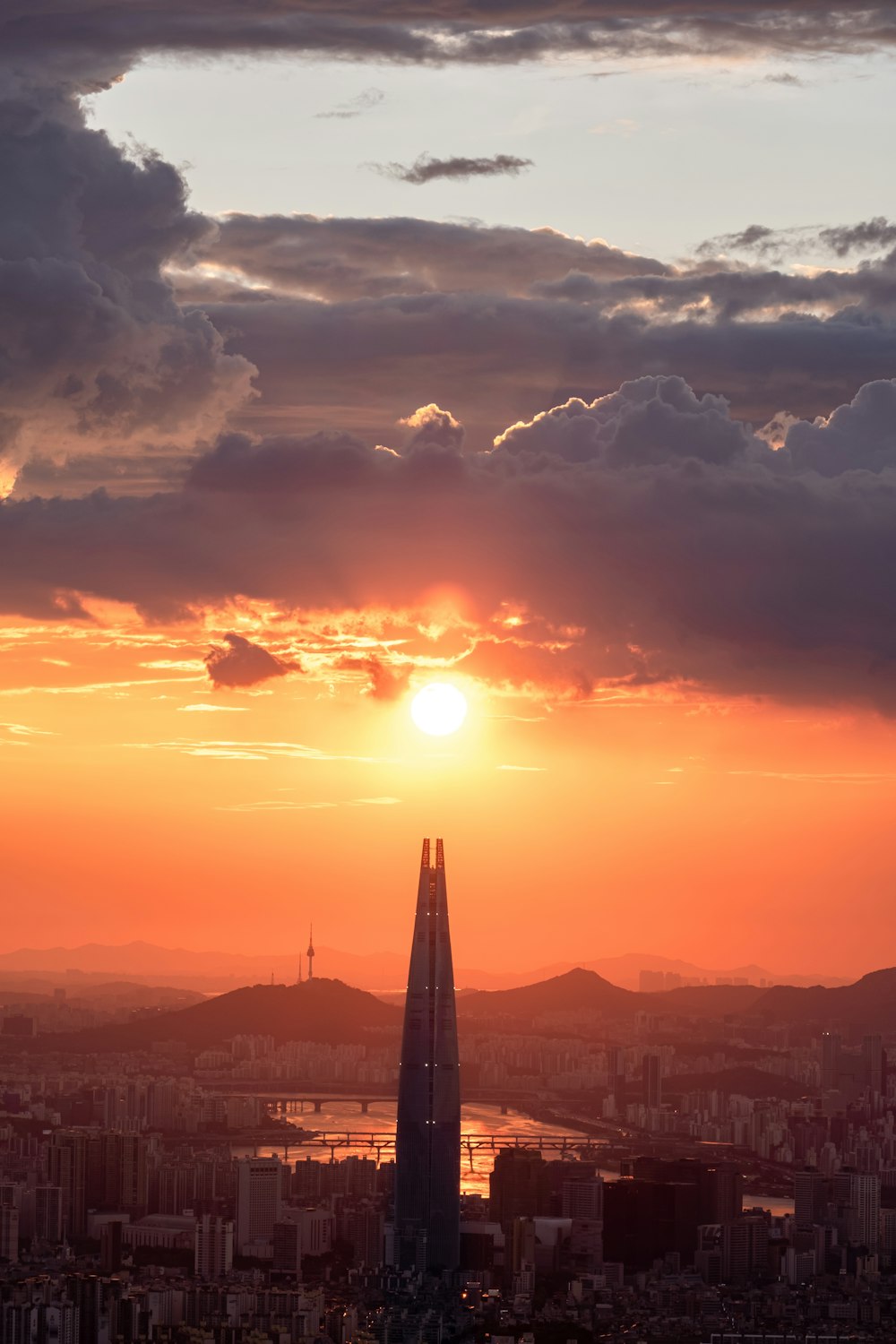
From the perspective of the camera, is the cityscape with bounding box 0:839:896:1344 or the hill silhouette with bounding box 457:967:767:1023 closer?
the cityscape with bounding box 0:839:896:1344

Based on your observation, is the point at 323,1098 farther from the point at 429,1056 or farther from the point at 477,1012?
the point at 429,1056

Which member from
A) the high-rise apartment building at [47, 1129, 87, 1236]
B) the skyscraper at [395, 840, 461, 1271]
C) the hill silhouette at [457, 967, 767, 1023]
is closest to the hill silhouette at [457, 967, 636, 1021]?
the hill silhouette at [457, 967, 767, 1023]

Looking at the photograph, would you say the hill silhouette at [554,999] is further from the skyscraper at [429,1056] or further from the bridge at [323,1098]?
the skyscraper at [429,1056]

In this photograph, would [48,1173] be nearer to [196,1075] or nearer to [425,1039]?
[425,1039]

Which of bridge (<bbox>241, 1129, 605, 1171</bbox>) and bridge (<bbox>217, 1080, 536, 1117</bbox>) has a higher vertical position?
bridge (<bbox>217, 1080, 536, 1117</bbox>)

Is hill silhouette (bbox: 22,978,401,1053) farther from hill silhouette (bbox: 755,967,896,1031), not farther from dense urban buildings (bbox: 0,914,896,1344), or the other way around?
hill silhouette (bbox: 755,967,896,1031)

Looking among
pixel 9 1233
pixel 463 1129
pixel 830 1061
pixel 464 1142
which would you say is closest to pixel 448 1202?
pixel 9 1233
